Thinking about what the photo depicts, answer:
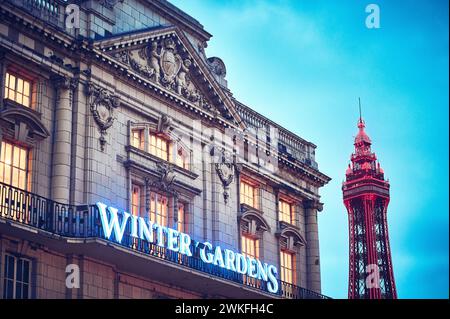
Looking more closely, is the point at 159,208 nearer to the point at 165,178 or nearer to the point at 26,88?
the point at 165,178

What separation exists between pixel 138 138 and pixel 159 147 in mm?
1444

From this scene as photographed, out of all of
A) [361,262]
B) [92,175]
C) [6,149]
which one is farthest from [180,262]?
[361,262]

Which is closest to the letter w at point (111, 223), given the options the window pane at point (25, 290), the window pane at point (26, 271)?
the window pane at point (26, 271)

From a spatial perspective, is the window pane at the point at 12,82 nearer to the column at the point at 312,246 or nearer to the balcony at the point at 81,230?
the balcony at the point at 81,230

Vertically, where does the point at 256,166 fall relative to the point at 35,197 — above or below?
above

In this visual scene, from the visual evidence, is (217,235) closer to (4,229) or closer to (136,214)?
(136,214)

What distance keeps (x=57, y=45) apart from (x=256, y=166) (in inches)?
558

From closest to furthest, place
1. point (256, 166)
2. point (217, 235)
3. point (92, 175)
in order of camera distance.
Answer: point (92, 175) → point (217, 235) → point (256, 166)

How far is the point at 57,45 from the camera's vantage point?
127 feet

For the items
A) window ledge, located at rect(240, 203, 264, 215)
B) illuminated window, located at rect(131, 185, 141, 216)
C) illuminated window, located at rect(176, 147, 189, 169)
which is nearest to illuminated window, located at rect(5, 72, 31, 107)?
illuminated window, located at rect(131, 185, 141, 216)

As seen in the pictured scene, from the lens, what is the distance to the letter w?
36138mm

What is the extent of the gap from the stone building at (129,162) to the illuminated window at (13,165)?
0.14ft

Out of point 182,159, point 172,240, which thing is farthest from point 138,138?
point 172,240

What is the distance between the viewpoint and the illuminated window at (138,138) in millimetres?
41750
